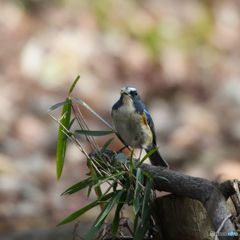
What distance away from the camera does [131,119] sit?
276 cm

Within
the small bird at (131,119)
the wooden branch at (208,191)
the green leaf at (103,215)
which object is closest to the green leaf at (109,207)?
the green leaf at (103,215)

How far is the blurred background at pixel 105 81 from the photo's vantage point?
417cm

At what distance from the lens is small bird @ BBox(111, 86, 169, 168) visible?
8.98ft

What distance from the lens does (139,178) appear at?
1828mm

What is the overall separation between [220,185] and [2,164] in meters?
2.75

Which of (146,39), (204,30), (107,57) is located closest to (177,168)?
(107,57)

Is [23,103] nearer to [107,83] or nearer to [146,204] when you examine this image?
[107,83]

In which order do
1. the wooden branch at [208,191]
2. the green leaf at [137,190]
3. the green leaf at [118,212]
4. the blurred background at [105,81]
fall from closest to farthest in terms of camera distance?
the wooden branch at [208,191], the green leaf at [137,190], the green leaf at [118,212], the blurred background at [105,81]

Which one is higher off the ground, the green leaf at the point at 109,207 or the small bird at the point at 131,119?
the small bird at the point at 131,119

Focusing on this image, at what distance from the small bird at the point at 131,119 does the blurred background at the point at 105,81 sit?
77 cm

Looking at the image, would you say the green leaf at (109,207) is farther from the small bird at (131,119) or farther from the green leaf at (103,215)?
the small bird at (131,119)

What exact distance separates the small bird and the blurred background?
0.77 m

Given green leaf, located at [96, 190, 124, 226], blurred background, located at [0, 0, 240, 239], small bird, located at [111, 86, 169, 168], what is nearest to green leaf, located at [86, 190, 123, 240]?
green leaf, located at [96, 190, 124, 226]

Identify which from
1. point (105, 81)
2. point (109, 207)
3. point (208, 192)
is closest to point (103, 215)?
point (109, 207)
